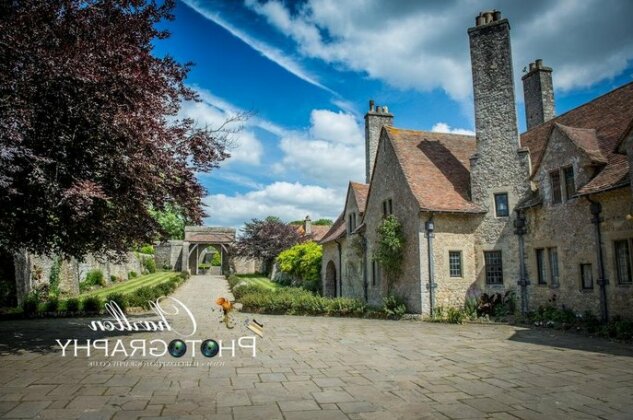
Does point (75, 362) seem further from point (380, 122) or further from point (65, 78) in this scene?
point (380, 122)

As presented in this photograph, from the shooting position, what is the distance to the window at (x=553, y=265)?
1513 cm

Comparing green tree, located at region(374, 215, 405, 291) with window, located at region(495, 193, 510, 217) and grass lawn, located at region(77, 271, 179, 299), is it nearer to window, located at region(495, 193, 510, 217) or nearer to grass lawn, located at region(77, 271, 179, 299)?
window, located at region(495, 193, 510, 217)

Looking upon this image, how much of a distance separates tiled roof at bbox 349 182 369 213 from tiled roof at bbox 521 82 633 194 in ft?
30.8

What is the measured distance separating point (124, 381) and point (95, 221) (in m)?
4.69

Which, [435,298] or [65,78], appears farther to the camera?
[435,298]

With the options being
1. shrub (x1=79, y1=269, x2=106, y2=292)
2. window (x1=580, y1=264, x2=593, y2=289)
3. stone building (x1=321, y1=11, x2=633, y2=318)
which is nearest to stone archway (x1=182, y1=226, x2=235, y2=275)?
shrub (x1=79, y1=269, x2=106, y2=292)

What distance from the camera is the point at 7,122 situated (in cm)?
794

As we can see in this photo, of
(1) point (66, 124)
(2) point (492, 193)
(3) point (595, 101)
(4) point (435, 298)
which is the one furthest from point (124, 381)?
(3) point (595, 101)

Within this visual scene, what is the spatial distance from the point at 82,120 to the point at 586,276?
1531cm

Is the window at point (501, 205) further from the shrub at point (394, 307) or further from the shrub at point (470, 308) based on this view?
the shrub at point (394, 307)

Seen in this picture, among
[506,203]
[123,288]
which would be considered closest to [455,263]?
[506,203]

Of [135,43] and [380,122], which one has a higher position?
[380,122]

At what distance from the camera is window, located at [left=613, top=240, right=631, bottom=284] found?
41.0 ft

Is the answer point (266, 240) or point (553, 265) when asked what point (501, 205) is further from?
point (266, 240)
